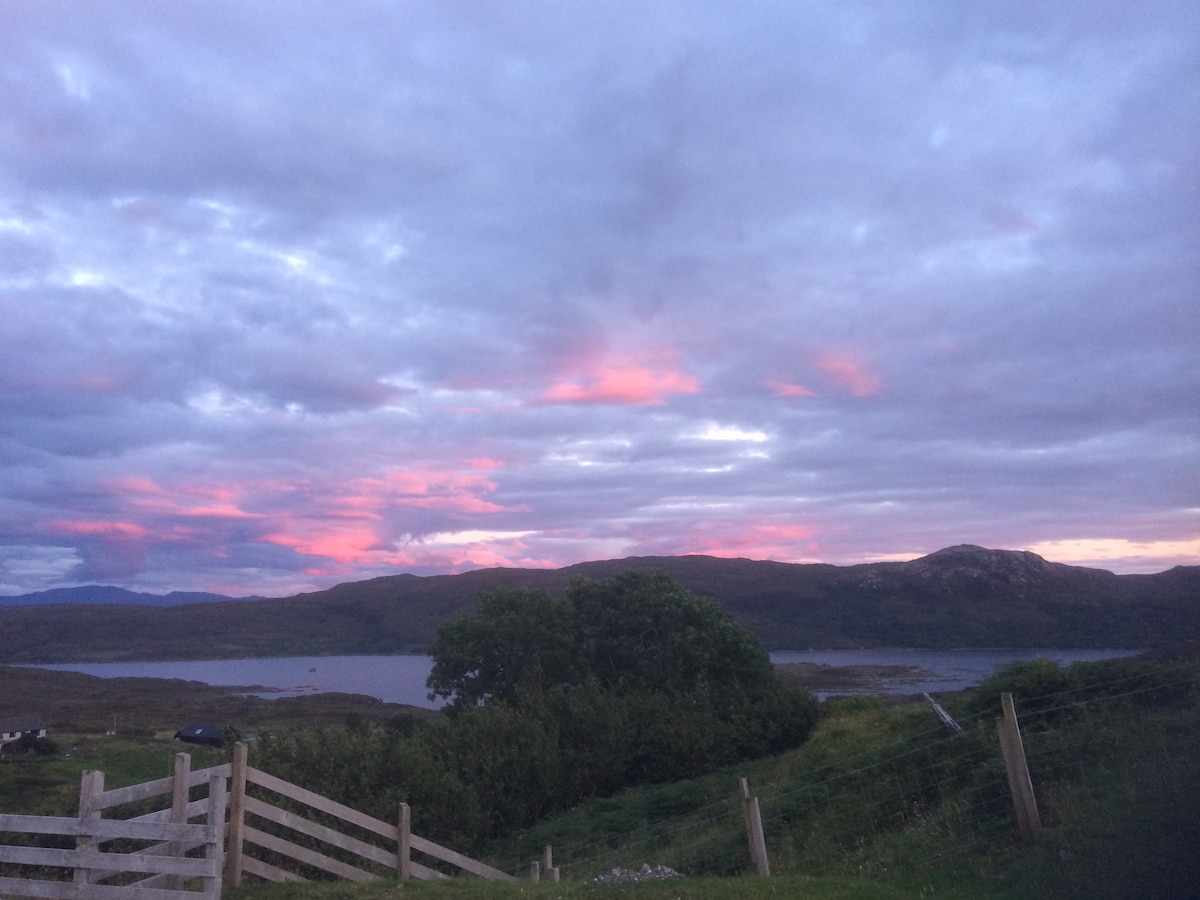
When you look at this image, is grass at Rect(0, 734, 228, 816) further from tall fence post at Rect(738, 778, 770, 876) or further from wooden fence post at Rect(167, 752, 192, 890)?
tall fence post at Rect(738, 778, 770, 876)

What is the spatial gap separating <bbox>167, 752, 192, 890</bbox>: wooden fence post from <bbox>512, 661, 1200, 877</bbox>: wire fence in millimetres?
6643

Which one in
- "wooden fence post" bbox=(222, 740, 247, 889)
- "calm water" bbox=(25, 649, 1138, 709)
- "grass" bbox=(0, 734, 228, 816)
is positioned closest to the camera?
"wooden fence post" bbox=(222, 740, 247, 889)

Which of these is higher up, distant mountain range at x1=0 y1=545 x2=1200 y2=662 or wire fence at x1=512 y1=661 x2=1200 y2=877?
distant mountain range at x1=0 y1=545 x2=1200 y2=662

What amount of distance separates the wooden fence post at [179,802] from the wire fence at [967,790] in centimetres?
664

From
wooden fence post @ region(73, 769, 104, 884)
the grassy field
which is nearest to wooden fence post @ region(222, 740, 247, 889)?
the grassy field

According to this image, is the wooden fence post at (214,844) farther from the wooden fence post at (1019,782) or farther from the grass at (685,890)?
the wooden fence post at (1019,782)

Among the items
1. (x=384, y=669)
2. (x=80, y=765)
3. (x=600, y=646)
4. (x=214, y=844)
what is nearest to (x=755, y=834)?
(x=214, y=844)

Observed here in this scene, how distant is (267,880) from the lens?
9.62 metres

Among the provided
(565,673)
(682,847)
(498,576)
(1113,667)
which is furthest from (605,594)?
(498,576)

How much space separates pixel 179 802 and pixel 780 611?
79963 mm

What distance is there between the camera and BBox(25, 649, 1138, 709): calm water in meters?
38.0

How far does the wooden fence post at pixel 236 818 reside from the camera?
29.9ft

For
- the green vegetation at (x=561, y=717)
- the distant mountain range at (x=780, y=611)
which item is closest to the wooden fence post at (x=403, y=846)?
the green vegetation at (x=561, y=717)

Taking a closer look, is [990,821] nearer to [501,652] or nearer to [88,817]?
[88,817]
